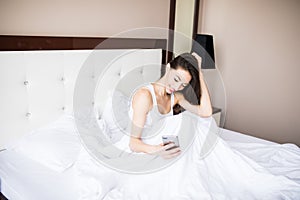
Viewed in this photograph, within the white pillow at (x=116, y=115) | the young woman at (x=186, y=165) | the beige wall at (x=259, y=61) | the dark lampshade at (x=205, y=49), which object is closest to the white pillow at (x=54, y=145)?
the white pillow at (x=116, y=115)

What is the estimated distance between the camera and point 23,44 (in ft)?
4.61

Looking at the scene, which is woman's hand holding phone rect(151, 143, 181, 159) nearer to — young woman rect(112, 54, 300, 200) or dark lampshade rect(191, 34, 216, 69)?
young woman rect(112, 54, 300, 200)

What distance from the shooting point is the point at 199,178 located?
43.9 inches

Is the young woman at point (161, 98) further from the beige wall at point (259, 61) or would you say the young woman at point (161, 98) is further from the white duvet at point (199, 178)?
the beige wall at point (259, 61)

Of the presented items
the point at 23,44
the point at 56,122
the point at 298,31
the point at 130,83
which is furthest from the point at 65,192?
the point at 298,31

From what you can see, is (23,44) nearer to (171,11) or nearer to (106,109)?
(106,109)

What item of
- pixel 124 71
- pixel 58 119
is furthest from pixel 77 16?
pixel 58 119

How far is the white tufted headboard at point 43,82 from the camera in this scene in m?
1.36

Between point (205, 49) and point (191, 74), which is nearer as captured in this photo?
point (191, 74)

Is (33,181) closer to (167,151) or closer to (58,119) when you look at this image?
(58,119)

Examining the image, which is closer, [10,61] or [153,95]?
[153,95]

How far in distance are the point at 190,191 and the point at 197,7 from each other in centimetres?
190

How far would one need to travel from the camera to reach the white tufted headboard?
136 centimetres

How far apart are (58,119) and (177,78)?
79 centimetres
